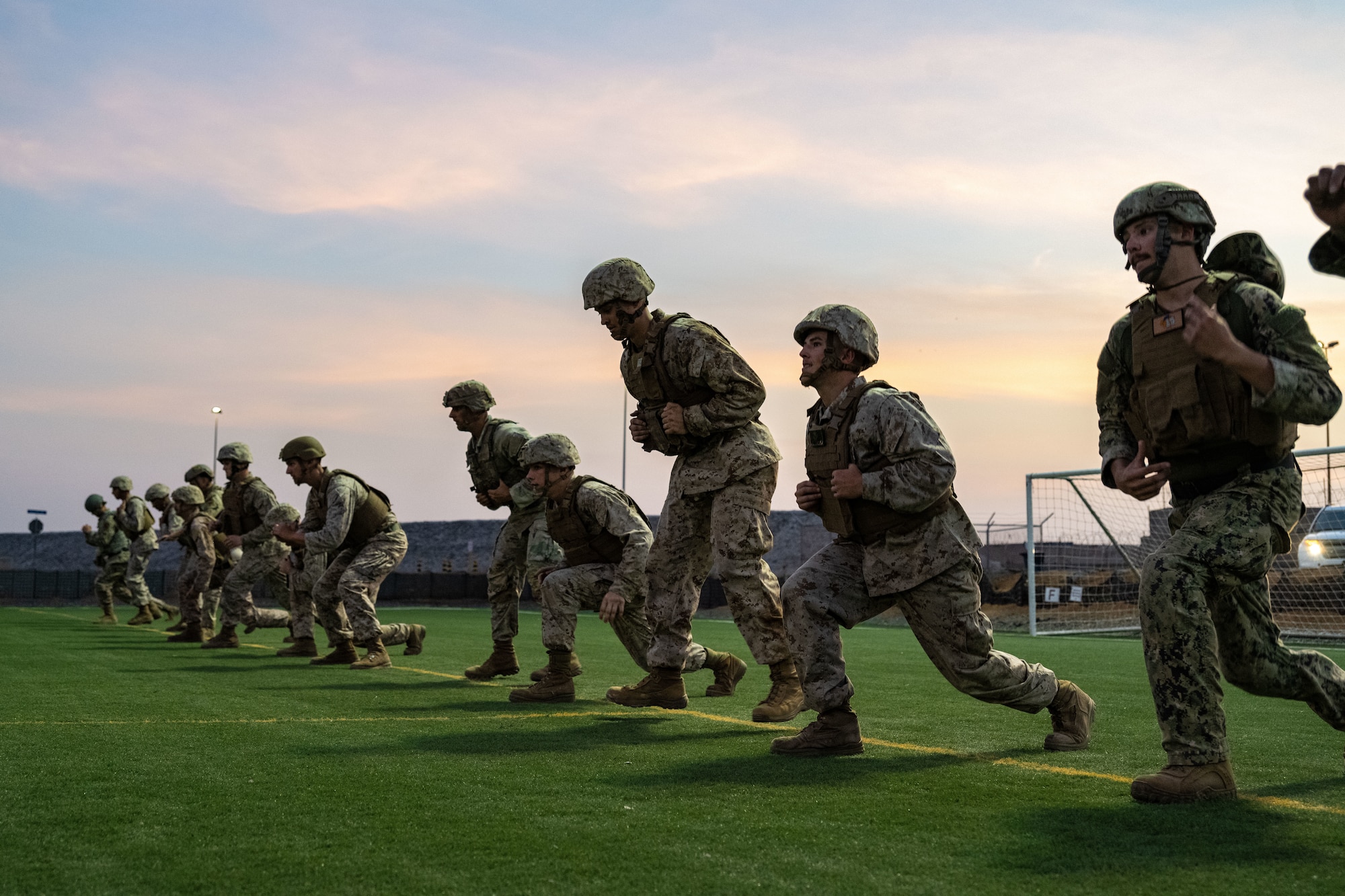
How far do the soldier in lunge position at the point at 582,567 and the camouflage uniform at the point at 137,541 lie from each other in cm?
1516

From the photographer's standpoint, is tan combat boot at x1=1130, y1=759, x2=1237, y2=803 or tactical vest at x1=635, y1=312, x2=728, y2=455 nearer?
tan combat boot at x1=1130, y1=759, x2=1237, y2=803

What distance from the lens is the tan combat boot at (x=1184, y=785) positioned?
4.34 metres

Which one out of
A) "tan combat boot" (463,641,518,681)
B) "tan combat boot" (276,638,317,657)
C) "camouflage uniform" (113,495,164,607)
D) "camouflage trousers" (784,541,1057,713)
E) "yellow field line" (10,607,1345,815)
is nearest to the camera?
"yellow field line" (10,607,1345,815)

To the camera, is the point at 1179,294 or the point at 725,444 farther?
the point at 725,444

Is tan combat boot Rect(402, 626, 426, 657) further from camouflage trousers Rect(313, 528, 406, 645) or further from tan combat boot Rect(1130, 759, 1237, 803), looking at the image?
tan combat boot Rect(1130, 759, 1237, 803)

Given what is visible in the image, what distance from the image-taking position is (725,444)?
747 centimetres

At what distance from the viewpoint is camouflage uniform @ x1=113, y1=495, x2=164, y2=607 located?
2209 centimetres

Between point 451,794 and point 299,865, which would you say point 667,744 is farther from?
point 299,865

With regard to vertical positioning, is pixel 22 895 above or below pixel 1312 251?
below

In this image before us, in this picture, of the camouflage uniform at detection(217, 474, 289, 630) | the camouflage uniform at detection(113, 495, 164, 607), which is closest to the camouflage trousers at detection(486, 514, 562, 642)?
the camouflage uniform at detection(217, 474, 289, 630)

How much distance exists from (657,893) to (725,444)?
173 inches

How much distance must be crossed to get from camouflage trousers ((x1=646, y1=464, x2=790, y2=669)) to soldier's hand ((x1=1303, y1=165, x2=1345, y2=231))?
11.6 feet

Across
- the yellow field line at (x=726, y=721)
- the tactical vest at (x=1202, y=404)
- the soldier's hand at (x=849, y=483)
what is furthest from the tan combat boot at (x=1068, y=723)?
the tactical vest at (x=1202, y=404)

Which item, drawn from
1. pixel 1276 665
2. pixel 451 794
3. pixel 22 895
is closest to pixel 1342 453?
pixel 1276 665
